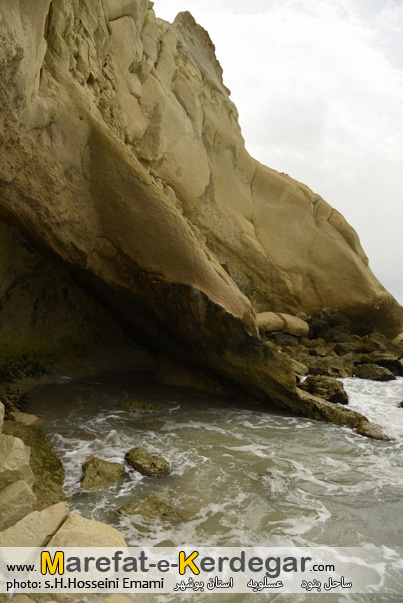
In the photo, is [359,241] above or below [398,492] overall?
above

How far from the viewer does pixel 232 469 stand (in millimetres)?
4238

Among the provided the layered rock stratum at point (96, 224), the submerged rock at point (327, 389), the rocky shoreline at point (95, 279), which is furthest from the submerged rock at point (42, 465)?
the submerged rock at point (327, 389)

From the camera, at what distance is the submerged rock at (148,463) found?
155 inches

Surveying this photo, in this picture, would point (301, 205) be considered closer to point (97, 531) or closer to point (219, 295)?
point (219, 295)

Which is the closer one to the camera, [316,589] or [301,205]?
[316,589]

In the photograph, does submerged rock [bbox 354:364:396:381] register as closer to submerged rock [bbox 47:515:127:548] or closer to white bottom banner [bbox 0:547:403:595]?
white bottom banner [bbox 0:547:403:595]

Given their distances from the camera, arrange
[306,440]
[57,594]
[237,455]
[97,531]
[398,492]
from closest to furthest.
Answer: [57,594] → [97,531] → [398,492] → [237,455] → [306,440]

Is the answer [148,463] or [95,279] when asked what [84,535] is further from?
[95,279]

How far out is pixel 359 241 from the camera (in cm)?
1659

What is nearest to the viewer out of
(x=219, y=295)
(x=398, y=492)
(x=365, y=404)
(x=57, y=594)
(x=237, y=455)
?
(x=57, y=594)

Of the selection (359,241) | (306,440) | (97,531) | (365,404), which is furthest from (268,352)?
(359,241)

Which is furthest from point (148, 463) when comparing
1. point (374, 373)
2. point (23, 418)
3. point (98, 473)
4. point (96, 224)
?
point (374, 373)

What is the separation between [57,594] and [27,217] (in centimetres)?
Result: 445

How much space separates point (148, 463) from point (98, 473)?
0.51 m
